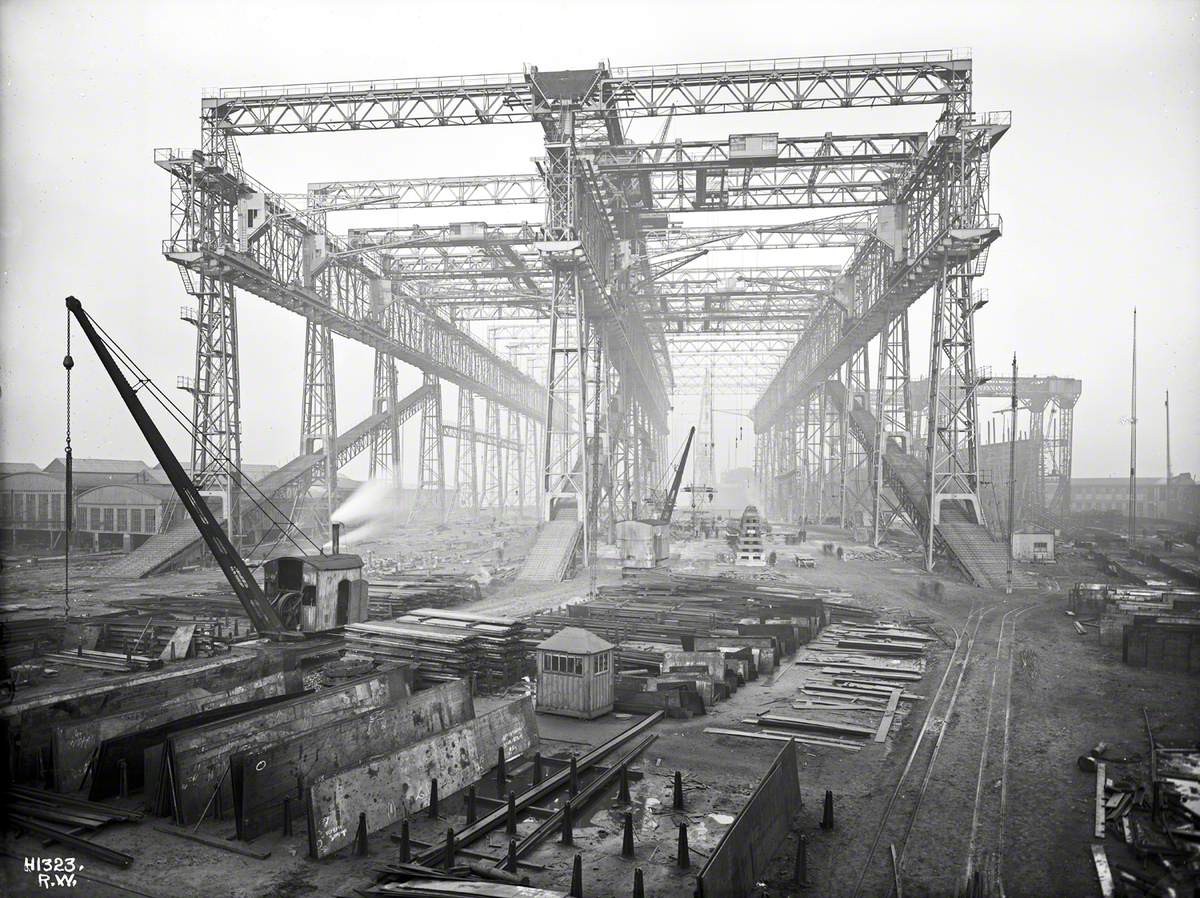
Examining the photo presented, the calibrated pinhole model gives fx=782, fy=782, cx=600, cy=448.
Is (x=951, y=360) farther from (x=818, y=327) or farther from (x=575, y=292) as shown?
(x=818, y=327)

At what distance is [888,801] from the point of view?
28.9 ft

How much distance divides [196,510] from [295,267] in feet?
71.5

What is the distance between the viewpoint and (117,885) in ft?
22.8

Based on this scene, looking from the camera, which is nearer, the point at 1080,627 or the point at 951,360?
the point at 1080,627

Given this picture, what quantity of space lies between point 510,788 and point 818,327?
143 ft

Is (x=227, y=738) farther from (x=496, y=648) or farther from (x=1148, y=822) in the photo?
(x=1148, y=822)

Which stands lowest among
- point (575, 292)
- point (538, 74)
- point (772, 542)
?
point (772, 542)

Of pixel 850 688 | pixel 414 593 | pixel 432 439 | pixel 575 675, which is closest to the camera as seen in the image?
pixel 575 675

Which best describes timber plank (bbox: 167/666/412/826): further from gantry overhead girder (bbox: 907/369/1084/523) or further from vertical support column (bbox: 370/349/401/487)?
gantry overhead girder (bbox: 907/369/1084/523)

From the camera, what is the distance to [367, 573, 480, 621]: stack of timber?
20281mm

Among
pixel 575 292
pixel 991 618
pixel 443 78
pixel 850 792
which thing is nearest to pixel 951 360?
pixel 991 618

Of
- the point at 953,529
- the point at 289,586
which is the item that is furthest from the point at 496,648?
the point at 953,529

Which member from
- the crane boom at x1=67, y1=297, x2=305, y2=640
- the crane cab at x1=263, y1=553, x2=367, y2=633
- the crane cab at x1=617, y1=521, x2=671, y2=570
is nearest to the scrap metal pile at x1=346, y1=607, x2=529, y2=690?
the crane cab at x1=263, y1=553, x2=367, y2=633

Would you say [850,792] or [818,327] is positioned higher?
[818,327]
